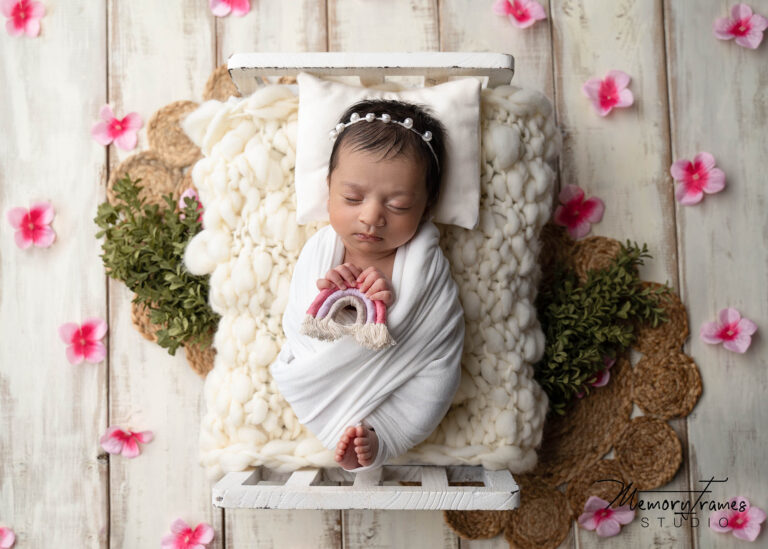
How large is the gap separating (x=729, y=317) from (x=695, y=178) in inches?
12.8

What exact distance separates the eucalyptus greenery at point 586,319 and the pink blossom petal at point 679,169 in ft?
0.63

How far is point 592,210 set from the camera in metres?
1.54

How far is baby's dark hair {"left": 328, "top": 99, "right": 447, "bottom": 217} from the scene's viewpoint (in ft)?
3.80

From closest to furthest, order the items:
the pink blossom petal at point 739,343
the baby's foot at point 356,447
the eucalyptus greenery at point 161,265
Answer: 1. the baby's foot at point 356,447
2. the eucalyptus greenery at point 161,265
3. the pink blossom petal at point 739,343

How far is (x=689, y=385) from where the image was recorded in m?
1.50

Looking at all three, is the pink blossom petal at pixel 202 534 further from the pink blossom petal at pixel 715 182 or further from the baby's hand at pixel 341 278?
the pink blossom petal at pixel 715 182

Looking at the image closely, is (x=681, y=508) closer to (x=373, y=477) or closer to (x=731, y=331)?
(x=731, y=331)

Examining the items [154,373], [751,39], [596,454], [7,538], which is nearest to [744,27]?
[751,39]

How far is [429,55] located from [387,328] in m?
0.53

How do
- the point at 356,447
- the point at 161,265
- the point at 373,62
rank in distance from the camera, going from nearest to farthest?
1. the point at 356,447
2. the point at 373,62
3. the point at 161,265

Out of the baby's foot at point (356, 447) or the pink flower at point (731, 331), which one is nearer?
the baby's foot at point (356, 447)

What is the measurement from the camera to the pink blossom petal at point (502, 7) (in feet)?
Result: 5.15

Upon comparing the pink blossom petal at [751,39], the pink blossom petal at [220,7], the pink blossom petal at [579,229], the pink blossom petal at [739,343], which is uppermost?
the pink blossom petal at [220,7]

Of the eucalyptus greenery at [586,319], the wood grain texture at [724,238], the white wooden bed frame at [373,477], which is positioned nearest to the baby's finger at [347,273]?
the white wooden bed frame at [373,477]
